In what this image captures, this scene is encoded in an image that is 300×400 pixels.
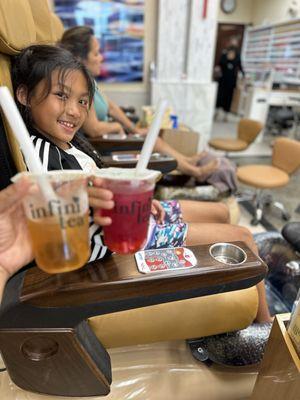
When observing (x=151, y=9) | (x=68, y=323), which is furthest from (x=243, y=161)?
(x=68, y=323)

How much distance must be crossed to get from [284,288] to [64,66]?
3.76 ft

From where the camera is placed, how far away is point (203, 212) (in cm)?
124

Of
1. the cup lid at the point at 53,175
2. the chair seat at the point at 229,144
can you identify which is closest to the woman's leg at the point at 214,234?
the cup lid at the point at 53,175

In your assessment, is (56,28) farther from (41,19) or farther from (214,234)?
(214,234)

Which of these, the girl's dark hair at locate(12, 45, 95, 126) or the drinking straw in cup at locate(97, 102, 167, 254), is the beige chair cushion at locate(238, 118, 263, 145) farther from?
the drinking straw in cup at locate(97, 102, 167, 254)

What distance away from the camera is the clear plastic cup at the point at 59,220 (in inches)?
17.2

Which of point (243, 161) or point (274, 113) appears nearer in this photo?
point (243, 161)

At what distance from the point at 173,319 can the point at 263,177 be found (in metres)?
1.58

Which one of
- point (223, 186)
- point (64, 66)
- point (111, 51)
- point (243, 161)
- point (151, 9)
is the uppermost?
point (151, 9)

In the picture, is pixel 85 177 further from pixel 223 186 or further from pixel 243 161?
pixel 243 161

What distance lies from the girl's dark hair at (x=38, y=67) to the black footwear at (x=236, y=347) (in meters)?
0.82

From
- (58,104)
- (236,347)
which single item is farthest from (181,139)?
(236,347)

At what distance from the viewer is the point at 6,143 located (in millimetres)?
718

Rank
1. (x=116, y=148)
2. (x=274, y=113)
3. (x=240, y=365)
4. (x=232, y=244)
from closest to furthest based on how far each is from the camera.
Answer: (x=232, y=244) → (x=240, y=365) → (x=116, y=148) → (x=274, y=113)
